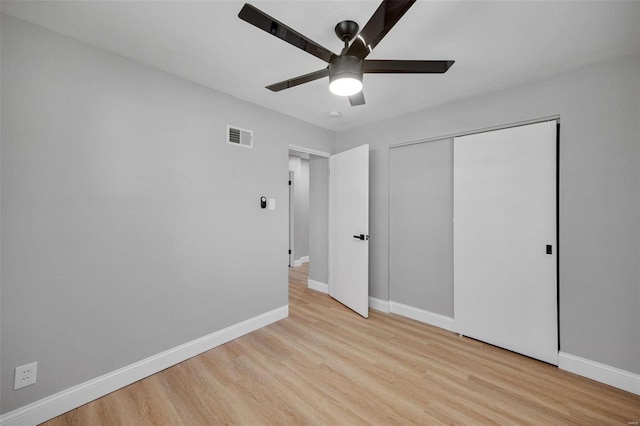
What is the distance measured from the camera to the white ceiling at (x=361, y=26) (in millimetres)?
1500

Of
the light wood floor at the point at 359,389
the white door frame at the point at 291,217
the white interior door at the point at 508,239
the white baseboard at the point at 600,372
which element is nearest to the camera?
the light wood floor at the point at 359,389

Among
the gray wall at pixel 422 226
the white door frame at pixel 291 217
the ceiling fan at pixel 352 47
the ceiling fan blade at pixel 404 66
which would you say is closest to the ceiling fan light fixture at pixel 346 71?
the ceiling fan at pixel 352 47

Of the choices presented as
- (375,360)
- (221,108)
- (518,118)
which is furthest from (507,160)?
(221,108)

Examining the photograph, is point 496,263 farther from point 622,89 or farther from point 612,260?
point 622,89

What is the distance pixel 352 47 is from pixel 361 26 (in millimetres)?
422

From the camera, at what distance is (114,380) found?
1.92 m

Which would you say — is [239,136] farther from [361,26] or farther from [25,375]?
[25,375]

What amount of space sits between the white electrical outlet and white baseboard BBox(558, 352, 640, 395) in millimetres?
3907

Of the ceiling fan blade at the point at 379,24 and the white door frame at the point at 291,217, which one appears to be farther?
the white door frame at the point at 291,217

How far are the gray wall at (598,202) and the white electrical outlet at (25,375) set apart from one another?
3922 millimetres

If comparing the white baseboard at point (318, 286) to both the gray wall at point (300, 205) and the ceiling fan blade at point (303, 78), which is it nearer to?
the gray wall at point (300, 205)

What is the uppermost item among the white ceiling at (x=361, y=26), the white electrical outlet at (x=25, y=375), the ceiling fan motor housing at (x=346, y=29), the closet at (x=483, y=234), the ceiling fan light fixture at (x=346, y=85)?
the white ceiling at (x=361, y=26)

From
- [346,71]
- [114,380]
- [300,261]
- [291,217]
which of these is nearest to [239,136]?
[346,71]

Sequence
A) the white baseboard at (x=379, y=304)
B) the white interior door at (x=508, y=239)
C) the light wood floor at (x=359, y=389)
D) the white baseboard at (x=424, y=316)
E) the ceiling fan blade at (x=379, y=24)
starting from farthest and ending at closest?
the white baseboard at (x=379, y=304), the white baseboard at (x=424, y=316), the white interior door at (x=508, y=239), the light wood floor at (x=359, y=389), the ceiling fan blade at (x=379, y=24)
